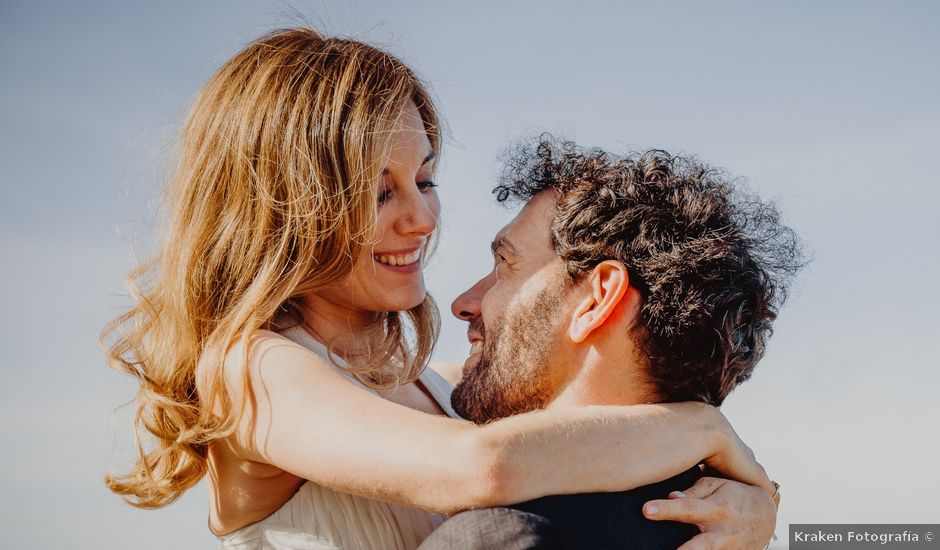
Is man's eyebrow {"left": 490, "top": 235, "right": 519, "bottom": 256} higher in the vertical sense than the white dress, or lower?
higher

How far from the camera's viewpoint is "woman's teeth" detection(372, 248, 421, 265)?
4305 mm

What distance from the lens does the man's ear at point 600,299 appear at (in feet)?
12.4

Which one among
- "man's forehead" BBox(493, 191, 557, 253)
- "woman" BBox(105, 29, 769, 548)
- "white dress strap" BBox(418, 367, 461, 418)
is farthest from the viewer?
"white dress strap" BBox(418, 367, 461, 418)

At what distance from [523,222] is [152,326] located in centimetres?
176

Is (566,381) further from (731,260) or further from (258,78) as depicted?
(258,78)

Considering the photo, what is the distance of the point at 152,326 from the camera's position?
13.7 feet

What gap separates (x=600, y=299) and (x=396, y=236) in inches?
40.9

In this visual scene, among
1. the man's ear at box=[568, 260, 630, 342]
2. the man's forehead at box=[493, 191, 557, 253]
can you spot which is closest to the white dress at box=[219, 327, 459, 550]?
the man's ear at box=[568, 260, 630, 342]

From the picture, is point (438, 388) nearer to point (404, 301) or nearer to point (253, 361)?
point (404, 301)

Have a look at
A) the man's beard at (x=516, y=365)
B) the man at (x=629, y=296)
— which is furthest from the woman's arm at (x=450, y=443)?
the man's beard at (x=516, y=365)

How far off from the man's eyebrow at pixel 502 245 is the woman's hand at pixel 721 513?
4.55ft

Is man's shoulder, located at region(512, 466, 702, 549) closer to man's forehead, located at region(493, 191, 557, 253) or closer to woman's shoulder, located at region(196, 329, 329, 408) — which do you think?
woman's shoulder, located at region(196, 329, 329, 408)

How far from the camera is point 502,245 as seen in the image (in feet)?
14.0

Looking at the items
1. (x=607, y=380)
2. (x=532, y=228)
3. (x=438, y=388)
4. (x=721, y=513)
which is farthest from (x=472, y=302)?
(x=721, y=513)
